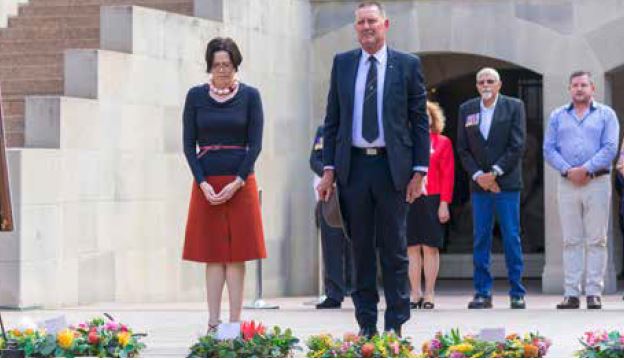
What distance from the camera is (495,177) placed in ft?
50.5

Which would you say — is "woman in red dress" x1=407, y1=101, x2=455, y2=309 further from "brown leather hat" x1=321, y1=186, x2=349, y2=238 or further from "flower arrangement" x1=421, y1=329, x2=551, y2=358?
"flower arrangement" x1=421, y1=329, x2=551, y2=358

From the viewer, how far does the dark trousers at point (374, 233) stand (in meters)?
10.8

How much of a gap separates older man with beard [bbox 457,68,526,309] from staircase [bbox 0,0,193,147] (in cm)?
425

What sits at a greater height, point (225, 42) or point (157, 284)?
point (225, 42)

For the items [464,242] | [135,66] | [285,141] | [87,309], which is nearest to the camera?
[87,309]

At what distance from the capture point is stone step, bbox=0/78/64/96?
56.1ft

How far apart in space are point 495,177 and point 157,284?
3.93m

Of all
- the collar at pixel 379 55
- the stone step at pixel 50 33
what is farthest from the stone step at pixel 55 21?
the collar at pixel 379 55

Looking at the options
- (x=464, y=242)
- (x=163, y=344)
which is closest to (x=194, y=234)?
(x=163, y=344)

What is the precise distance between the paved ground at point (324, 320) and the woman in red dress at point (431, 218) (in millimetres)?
660

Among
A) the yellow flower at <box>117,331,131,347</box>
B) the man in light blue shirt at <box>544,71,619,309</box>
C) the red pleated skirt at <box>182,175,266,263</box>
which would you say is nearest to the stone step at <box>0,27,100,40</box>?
the man in light blue shirt at <box>544,71,619,309</box>

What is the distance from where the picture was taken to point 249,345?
32.0 feet

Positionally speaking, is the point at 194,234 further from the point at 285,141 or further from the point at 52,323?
the point at 285,141

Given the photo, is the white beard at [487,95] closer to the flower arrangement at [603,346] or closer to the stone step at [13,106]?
the stone step at [13,106]
